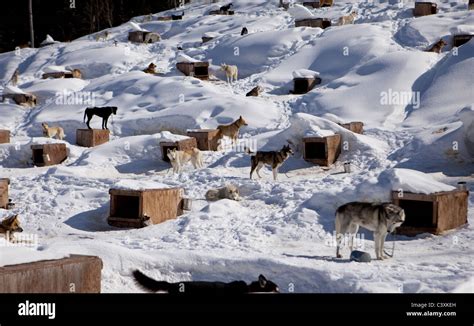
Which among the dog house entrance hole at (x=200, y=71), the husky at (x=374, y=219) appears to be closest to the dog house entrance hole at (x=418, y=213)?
the husky at (x=374, y=219)

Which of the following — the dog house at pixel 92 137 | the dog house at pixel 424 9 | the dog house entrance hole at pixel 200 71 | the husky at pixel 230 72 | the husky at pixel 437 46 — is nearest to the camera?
the dog house at pixel 92 137

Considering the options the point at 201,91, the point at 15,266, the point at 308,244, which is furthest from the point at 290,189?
the point at 201,91

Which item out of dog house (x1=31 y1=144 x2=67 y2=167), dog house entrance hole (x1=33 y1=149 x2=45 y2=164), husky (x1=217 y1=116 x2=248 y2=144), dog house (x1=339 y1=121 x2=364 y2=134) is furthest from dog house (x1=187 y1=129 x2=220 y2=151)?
dog house entrance hole (x1=33 y1=149 x2=45 y2=164)

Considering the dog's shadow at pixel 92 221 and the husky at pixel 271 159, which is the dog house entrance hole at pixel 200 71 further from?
the dog's shadow at pixel 92 221

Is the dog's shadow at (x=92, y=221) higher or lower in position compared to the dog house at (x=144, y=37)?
lower

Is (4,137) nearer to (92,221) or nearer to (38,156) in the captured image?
(38,156)

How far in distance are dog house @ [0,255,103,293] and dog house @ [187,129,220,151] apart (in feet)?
42.9

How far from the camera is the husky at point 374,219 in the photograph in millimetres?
10570

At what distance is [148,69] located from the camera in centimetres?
3362

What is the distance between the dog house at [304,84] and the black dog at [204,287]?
20.6 meters

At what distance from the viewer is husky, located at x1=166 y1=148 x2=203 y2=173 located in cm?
1867

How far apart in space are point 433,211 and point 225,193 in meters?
4.82

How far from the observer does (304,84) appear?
94.3 feet

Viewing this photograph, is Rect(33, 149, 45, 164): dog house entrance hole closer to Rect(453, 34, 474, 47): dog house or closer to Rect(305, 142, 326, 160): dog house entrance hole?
Rect(305, 142, 326, 160): dog house entrance hole
